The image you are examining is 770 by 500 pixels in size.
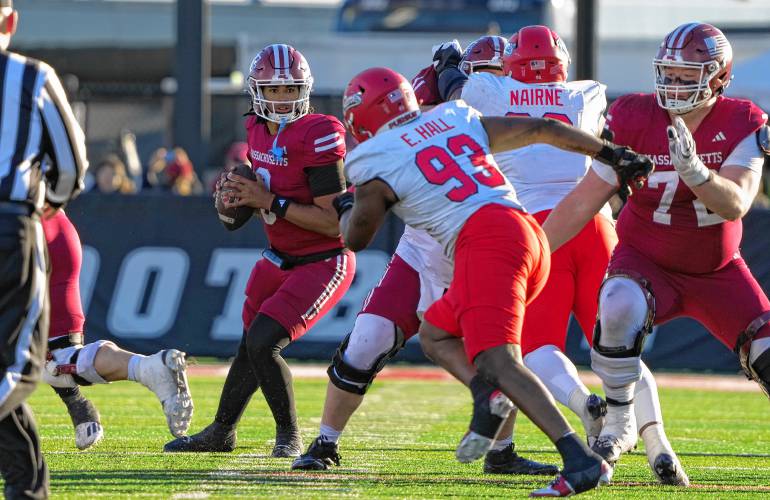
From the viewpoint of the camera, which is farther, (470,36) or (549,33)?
(470,36)

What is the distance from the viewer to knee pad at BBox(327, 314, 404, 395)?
19.9 ft

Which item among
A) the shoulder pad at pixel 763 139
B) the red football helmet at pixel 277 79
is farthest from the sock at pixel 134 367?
the shoulder pad at pixel 763 139

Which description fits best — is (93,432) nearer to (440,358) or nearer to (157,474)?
(157,474)

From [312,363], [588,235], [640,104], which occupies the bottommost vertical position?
[312,363]

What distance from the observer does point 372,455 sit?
6.72 meters

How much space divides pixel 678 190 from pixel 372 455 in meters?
1.93

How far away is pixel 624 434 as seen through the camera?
603cm

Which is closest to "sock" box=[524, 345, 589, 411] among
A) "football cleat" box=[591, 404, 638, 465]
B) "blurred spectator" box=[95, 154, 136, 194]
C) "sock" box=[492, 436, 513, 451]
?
"football cleat" box=[591, 404, 638, 465]

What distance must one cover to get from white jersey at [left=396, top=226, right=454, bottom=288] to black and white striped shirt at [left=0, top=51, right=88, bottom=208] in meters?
1.90

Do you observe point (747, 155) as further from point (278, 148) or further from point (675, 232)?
point (278, 148)

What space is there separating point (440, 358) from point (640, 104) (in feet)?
4.59

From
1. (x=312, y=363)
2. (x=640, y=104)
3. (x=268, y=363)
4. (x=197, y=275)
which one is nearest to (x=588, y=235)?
(x=640, y=104)

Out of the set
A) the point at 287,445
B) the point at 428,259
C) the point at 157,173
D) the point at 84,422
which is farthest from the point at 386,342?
the point at 157,173

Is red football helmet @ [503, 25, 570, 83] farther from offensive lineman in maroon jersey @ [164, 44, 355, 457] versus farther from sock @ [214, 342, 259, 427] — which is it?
sock @ [214, 342, 259, 427]
